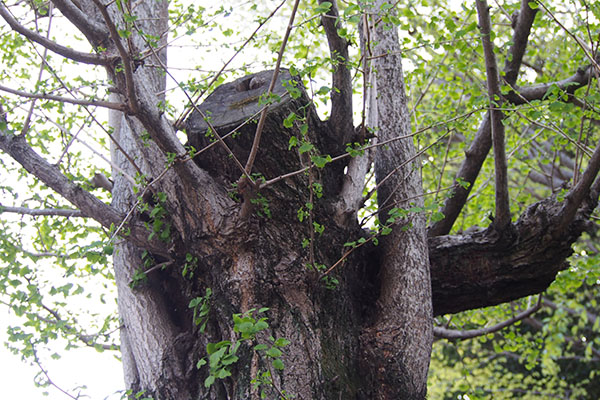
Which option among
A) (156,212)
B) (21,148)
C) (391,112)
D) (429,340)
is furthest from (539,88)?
(21,148)

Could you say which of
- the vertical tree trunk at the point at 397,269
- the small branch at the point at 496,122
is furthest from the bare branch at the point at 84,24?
the small branch at the point at 496,122

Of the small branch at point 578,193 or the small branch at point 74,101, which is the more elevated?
the small branch at point 74,101

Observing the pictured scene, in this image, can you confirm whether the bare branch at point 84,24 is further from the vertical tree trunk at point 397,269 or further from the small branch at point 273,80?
the vertical tree trunk at point 397,269

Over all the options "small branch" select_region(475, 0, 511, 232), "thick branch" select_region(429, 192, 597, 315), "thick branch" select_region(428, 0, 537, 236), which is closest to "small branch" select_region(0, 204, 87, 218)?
"thick branch" select_region(429, 192, 597, 315)

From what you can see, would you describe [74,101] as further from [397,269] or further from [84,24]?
[397,269]

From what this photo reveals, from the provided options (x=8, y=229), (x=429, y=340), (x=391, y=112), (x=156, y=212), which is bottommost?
(x=429, y=340)

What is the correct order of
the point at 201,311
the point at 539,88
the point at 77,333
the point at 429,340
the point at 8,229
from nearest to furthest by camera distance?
the point at 201,311 → the point at 429,340 → the point at 77,333 → the point at 8,229 → the point at 539,88

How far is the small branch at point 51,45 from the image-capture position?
8.50 feet

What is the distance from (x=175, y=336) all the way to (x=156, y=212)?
0.71 meters

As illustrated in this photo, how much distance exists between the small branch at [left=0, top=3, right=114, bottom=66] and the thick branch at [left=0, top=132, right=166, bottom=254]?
2.29 feet

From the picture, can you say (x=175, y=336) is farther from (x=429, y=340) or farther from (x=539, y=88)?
(x=539, y=88)

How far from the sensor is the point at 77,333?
3.16m

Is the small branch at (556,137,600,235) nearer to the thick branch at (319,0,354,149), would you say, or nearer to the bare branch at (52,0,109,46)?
the thick branch at (319,0,354,149)

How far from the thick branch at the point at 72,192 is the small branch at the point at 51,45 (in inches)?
27.5
